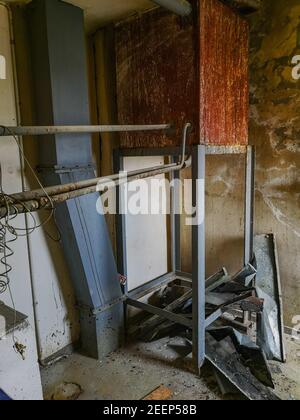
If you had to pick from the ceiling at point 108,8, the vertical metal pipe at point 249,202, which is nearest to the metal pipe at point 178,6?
the ceiling at point 108,8

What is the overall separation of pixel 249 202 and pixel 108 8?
159 cm

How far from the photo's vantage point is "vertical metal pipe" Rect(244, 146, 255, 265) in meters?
2.23

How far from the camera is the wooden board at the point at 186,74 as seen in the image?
172 cm

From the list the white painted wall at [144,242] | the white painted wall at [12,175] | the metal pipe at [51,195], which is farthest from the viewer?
the white painted wall at [144,242]

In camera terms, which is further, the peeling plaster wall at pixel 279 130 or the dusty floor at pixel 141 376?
the peeling plaster wall at pixel 279 130

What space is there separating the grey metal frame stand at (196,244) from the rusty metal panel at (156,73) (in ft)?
0.59

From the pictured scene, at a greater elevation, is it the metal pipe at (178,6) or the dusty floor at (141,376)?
the metal pipe at (178,6)

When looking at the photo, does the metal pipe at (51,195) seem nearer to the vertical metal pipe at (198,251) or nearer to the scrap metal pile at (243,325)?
the vertical metal pipe at (198,251)

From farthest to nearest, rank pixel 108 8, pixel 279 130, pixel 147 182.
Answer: pixel 147 182, pixel 279 130, pixel 108 8

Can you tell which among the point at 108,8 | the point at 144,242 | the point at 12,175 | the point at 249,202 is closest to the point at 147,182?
the point at 144,242

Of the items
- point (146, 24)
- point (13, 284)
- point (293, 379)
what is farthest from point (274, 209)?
point (13, 284)

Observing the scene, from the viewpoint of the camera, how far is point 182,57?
1756 millimetres

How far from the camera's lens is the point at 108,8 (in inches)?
73.2

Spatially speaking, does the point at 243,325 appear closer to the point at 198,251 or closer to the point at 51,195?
the point at 198,251
